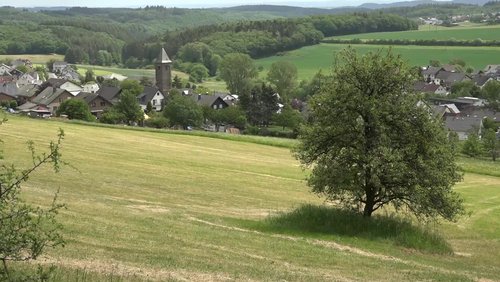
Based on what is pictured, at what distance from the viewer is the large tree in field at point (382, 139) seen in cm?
2417

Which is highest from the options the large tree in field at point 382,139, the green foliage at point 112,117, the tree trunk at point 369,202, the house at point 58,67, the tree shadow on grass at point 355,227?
the large tree in field at point 382,139

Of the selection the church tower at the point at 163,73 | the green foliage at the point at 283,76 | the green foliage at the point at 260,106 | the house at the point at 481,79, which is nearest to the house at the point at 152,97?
the church tower at the point at 163,73

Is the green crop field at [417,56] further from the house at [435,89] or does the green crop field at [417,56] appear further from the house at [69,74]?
the house at [69,74]

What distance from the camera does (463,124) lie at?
104 meters

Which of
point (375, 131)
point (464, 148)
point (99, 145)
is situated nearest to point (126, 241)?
point (375, 131)

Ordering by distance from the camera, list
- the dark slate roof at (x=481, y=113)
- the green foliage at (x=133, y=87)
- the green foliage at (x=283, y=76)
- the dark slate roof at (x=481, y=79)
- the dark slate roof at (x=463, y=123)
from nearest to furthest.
Result: the dark slate roof at (x=463, y=123) → the dark slate roof at (x=481, y=113) → the green foliage at (x=133, y=87) → the green foliage at (x=283, y=76) → the dark slate roof at (x=481, y=79)

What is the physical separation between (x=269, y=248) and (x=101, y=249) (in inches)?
231

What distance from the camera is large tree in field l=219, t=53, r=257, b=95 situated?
474ft

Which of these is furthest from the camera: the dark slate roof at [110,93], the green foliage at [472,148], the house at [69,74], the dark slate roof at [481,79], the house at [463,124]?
the house at [69,74]

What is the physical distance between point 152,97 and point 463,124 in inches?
2341

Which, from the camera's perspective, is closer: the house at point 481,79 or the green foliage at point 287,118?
the green foliage at point 287,118

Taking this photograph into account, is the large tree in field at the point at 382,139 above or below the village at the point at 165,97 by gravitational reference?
above

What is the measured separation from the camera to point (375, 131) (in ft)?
80.4

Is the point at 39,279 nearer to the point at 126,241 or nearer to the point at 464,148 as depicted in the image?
the point at 126,241
